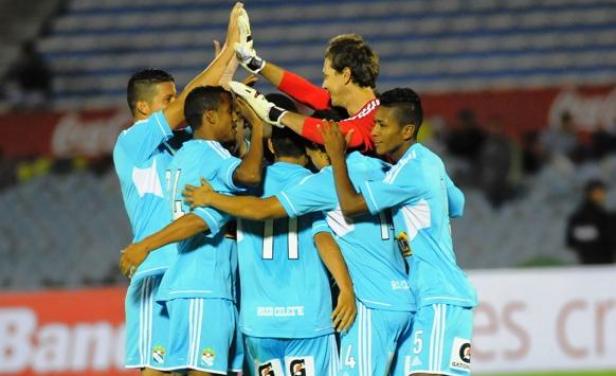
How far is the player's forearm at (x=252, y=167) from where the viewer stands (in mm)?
6148

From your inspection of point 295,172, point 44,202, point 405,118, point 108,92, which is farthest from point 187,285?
point 108,92

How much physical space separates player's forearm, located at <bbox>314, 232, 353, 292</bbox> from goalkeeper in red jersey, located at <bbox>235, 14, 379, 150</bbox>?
48 centimetres

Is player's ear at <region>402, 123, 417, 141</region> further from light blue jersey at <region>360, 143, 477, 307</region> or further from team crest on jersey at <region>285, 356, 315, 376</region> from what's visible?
team crest on jersey at <region>285, 356, 315, 376</region>

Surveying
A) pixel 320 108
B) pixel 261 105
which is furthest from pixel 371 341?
pixel 320 108

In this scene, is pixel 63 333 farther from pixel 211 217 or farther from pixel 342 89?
pixel 342 89

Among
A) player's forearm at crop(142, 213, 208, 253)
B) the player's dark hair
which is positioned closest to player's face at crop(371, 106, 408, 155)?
player's forearm at crop(142, 213, 208, 253)

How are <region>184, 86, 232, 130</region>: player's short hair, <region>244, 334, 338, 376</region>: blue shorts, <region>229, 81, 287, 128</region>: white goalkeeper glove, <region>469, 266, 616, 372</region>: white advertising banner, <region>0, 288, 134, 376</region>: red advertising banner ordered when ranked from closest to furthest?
<region>244, 334, 338, 376</region>: blue shorts < <region>229, 81, 287, 128</region>: white goalkeeper glove < <region>184, 86, 232, 130</region>: player's short hair < <region>469, 266, 616, 372</region>: white advertising banner < <region>0, 288, 134, 376</region>: red advertising banner

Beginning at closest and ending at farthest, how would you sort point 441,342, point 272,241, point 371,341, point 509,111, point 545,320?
point 441,342
point 371,341
point 272,241
point 545,320
point 509,111

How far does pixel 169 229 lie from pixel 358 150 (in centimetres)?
99

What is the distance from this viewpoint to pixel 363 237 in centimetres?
614

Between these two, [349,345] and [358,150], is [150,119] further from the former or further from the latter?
[349,345]

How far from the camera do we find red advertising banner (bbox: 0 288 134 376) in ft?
34.7

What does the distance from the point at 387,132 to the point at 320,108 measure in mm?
755

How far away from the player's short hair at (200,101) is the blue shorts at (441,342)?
4.73ft
